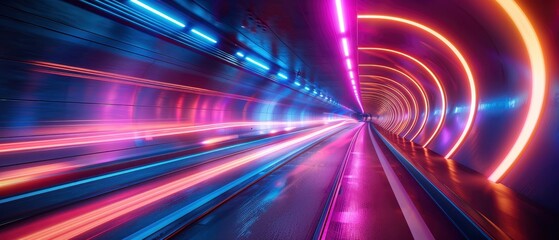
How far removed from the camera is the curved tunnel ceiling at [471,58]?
427 centimetres

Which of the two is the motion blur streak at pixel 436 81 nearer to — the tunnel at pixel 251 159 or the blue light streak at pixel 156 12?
the tunnel at pixel 251 159

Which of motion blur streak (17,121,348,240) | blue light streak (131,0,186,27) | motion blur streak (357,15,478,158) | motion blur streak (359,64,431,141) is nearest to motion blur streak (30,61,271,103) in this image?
blue light streak (131,0,186,27)

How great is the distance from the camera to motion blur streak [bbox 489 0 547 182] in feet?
12.9

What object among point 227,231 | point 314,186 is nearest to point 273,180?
point 314,186

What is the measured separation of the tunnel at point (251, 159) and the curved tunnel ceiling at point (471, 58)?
4 cm

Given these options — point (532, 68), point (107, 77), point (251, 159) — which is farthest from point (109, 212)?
point (532, 68)

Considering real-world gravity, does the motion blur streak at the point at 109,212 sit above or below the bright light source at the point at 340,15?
below

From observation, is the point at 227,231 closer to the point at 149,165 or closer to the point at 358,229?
the point at 358,229

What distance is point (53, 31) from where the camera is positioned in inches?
200

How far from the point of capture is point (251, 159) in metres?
9.92

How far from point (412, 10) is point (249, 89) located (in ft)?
33.6

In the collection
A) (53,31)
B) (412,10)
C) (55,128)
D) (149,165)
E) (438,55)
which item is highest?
(412,10)

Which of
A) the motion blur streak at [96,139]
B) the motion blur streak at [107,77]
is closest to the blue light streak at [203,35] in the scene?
the motion blur streak at [107,77]

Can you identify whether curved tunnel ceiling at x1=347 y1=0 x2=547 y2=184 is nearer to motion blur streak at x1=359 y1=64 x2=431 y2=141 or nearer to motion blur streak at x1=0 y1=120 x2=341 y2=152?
motion blur streak at x1=359 y1=64 x2=431 y2=141
